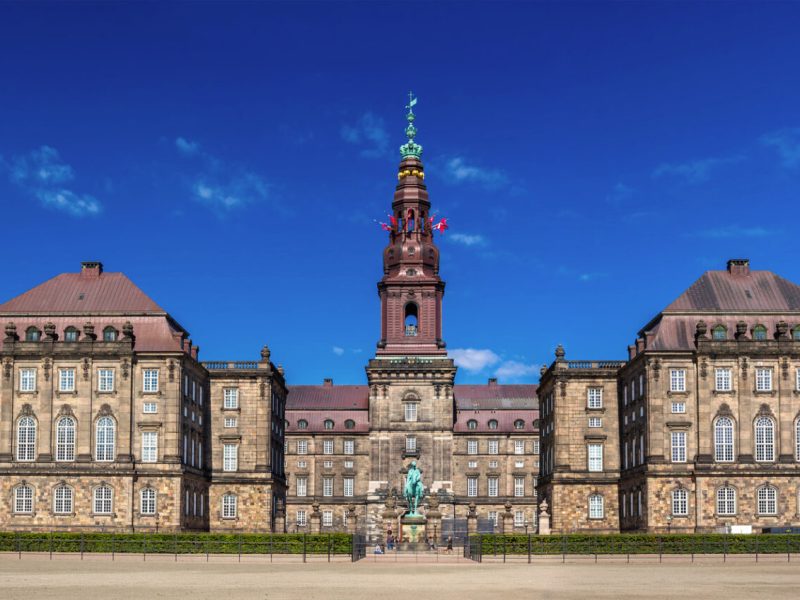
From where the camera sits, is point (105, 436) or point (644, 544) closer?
point (644, 544)

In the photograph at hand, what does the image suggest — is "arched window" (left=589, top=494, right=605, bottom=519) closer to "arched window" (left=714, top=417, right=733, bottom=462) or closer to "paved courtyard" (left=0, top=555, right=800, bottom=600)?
"arched window" (left=714, top=417, right=733, bottom=462)

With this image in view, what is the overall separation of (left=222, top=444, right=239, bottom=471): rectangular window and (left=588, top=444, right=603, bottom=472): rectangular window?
30.3m

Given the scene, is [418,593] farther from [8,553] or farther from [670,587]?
[8,553]

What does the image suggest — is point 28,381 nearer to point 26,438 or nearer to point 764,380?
point 26,438

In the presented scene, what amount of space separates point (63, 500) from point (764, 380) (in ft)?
174

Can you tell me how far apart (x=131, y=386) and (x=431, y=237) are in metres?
50.1

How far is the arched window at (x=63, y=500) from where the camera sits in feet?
308

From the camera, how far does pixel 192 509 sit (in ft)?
328

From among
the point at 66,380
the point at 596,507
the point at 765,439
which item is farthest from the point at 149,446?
the point at 765,439

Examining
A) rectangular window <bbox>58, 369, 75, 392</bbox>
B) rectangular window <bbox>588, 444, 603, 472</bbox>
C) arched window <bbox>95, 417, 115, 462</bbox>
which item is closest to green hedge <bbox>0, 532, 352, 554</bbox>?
arched window <bbox>95, 417, 115, 462</bbox>

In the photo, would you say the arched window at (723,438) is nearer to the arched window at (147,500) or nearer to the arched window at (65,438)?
the arched window at (147,500)

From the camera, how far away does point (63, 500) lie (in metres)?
94.1

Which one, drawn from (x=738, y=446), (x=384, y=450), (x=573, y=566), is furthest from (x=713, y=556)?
(x=384, y=450)

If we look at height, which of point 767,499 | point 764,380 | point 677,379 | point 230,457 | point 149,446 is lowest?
point 767,499
